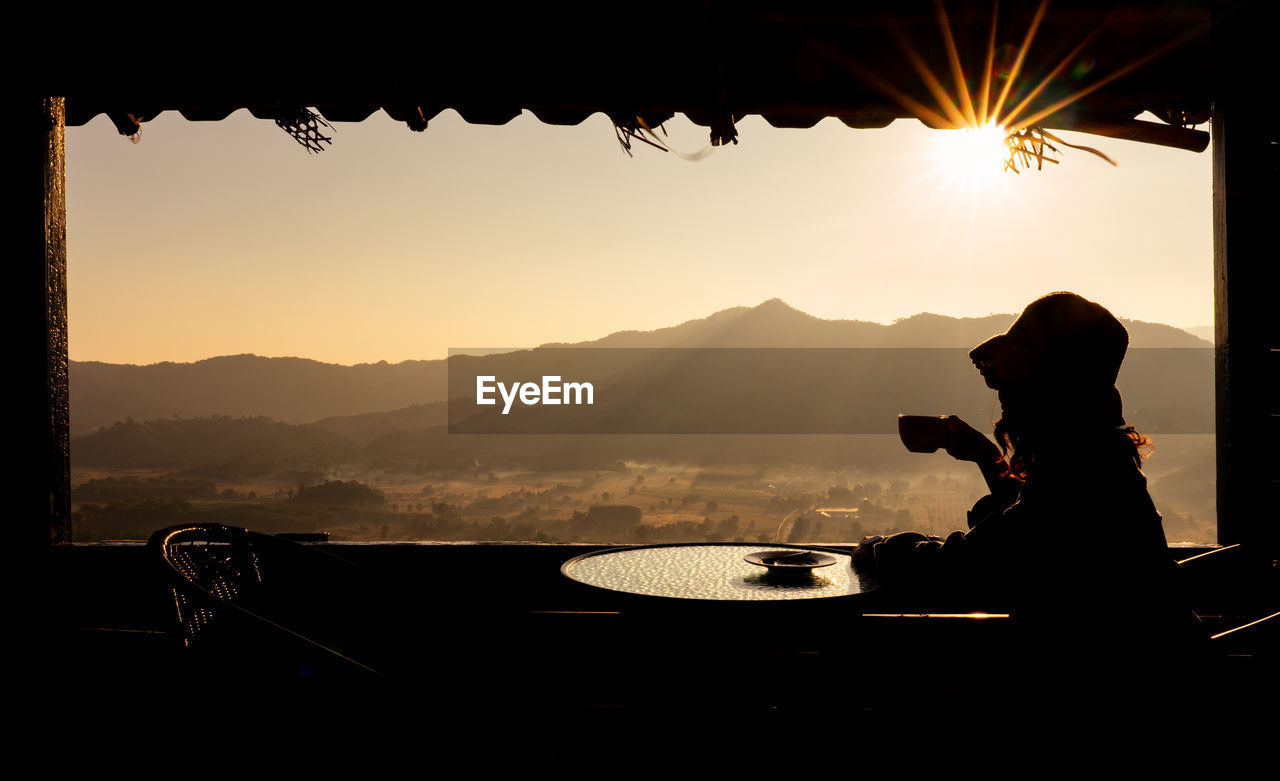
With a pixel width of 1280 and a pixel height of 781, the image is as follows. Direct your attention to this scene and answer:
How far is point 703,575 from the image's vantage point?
1943 mm

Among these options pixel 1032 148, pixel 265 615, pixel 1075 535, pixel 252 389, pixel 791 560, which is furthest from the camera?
pixel 252 389

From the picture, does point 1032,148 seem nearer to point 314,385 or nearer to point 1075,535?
point 1075,535

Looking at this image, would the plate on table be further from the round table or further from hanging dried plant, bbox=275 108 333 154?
hanging dried plant, bbox=275 108 333 154

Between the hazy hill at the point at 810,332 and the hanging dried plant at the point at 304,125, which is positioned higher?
the hazy hill at the point at 810,332

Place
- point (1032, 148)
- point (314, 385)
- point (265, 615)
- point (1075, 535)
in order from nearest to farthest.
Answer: point (1075, 535)
point (265, 615)
point (1032, 148)
point (314, 385)

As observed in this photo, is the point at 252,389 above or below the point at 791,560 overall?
above

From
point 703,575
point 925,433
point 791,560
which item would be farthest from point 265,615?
point 925,433

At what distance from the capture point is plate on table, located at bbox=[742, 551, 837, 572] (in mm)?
1872

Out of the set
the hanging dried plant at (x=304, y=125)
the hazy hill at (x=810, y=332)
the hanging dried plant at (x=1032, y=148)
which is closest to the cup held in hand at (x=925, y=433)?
the hanging dried plant at (x=1032, y=148)

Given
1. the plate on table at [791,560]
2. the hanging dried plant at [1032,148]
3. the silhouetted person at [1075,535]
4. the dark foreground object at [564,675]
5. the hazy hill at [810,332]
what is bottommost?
the dark foreground object at [564,675]

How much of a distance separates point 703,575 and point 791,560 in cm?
23

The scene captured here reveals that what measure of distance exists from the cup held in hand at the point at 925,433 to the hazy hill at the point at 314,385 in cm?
5002

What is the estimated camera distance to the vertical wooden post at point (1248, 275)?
2.58m

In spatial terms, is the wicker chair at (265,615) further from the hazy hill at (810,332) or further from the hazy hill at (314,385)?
the hazy hill at (314,385)
